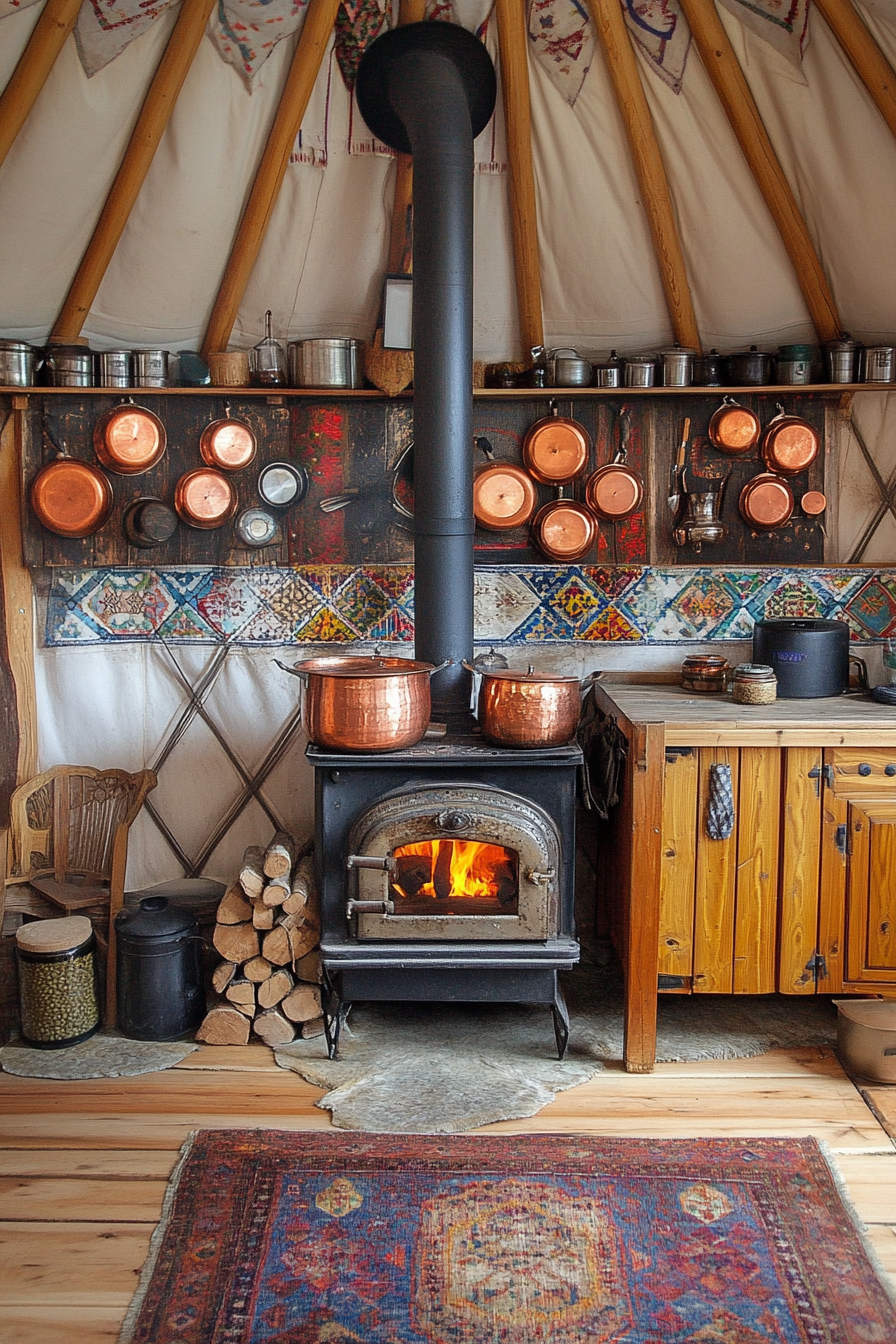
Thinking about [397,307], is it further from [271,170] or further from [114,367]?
[114,367]

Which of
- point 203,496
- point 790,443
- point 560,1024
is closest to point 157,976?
point 560,1024

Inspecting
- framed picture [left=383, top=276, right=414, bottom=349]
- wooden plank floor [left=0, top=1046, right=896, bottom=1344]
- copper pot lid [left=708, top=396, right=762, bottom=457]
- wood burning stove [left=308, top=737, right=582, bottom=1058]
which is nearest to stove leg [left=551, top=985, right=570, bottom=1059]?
wood burning stove [left=308, top=737, right=582, bottom=1058]

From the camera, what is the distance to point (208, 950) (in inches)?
183

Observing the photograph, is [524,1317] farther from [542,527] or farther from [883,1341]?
[542,527]

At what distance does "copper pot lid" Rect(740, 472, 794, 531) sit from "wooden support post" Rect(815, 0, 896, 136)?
4.32 feet

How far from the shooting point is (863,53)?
3809mm

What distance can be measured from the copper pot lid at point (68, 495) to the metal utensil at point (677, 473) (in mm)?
2283

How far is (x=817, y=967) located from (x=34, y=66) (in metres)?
3.92

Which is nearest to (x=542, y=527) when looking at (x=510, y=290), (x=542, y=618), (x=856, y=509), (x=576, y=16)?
(x=542, y=618)

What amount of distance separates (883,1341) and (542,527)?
2.98 m

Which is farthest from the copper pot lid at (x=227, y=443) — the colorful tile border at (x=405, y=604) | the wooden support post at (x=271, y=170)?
the colorful tile border at (x=405, y=604)

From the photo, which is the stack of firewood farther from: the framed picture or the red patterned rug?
the framed picture

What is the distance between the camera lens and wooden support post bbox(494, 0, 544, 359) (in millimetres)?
3955

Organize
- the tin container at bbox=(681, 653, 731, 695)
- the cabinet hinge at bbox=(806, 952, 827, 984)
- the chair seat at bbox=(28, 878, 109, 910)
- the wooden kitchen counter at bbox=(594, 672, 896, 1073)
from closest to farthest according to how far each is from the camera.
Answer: the wooden kitchen counter at bbox=(594, 672, 896, 1073) < the cabinet hinge at bbox=(806, 952, 827, 984) < the chair seat at bbox=(28, 878, 109, 910) < the tin container at bbox=(681, 653, 731, 695)
